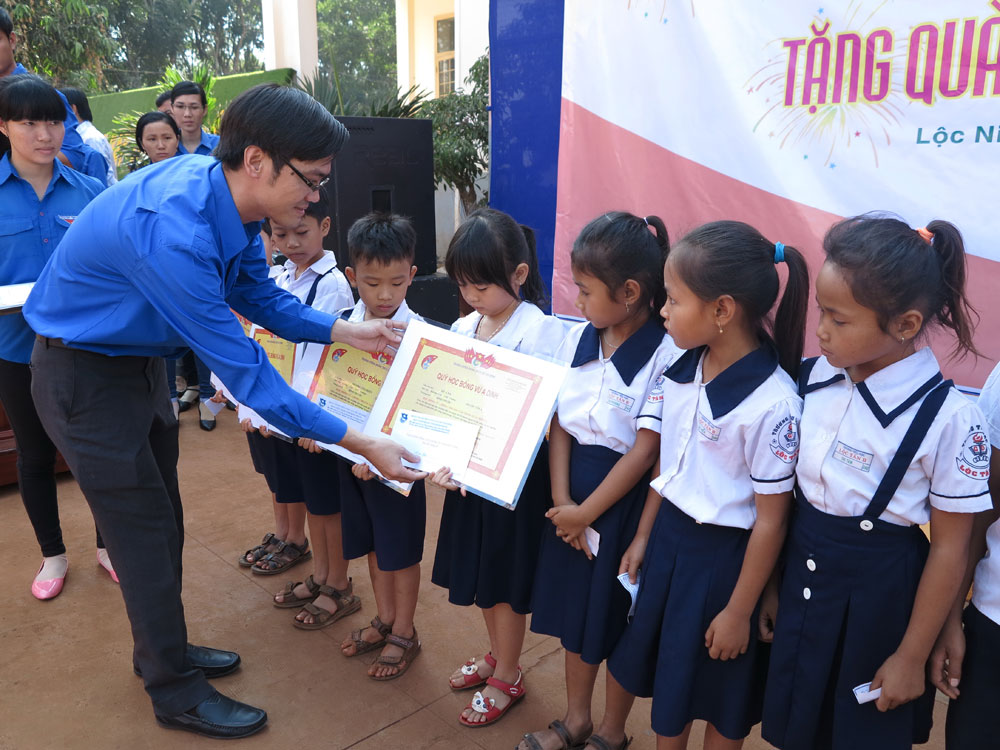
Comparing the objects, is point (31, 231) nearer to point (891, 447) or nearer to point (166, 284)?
point (166, 284)

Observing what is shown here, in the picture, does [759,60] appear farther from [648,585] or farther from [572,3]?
[648,585]

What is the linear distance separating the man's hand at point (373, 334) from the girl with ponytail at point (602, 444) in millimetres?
474

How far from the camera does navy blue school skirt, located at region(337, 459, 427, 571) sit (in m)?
2.24

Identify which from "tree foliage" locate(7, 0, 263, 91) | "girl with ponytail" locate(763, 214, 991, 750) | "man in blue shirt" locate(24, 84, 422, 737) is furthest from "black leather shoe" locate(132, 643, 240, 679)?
"tree foliage" locate(7, 0, 263, 91)

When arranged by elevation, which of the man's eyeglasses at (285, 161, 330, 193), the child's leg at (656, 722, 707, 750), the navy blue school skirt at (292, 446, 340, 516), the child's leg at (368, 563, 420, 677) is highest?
the man's eyeglasses at (285, 161, 330, 193)

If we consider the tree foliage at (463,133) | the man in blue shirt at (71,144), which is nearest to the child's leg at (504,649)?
the man in blue shirt at (71,144)

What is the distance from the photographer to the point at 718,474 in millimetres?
1539

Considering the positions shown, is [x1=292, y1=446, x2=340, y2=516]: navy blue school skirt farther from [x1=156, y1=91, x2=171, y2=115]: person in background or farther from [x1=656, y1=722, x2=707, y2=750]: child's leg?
[x1=156, y1=91, x2=171, y2=115]: person in background

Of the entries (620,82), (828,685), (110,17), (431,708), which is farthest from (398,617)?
(110,17)

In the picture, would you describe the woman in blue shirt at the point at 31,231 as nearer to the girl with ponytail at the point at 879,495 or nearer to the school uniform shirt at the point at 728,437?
the school uniform shirt at the point at 728,437

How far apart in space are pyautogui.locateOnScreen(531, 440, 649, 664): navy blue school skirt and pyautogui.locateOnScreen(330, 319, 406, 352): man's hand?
59cm

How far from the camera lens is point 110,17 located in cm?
2584

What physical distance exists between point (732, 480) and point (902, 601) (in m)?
0.36

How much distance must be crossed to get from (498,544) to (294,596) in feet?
3.41
